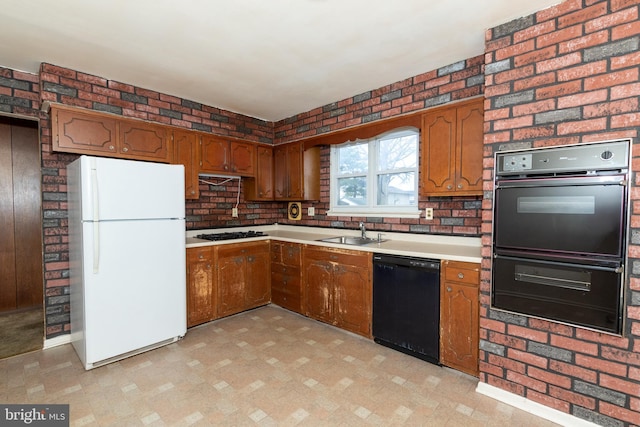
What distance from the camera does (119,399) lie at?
2.01m

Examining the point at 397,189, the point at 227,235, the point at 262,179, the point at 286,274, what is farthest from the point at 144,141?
the point at 397,189

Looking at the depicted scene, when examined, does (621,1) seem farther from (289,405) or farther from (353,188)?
(289,405)

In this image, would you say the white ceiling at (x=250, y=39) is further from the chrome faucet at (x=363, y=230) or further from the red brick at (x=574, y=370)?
the red brick at (x=574, y=370)

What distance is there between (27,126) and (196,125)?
1908 mm

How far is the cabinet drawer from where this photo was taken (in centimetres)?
215

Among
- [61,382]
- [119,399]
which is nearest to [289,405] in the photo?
[119,399]

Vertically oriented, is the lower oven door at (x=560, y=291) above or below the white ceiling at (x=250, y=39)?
below

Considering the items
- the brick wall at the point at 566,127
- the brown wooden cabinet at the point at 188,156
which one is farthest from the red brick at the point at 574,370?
the brown wooden cabinet at the point at 188,156

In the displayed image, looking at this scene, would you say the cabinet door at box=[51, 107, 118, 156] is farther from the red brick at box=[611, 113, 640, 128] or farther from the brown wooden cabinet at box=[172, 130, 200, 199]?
the red brick at box=[611, 113, 640, 128]

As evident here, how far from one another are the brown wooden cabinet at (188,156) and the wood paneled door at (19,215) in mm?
1697

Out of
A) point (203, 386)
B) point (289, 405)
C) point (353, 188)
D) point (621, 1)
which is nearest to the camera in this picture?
point (621, 1)

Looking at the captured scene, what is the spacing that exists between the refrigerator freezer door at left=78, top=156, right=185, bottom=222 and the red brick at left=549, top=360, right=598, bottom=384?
300cm

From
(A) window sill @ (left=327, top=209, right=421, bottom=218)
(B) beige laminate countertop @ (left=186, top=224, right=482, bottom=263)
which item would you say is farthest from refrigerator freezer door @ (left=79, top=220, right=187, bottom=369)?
(A) window sill @ (left=327, top=209, right=421, bottom=218)

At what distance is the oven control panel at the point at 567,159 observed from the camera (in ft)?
5.25
